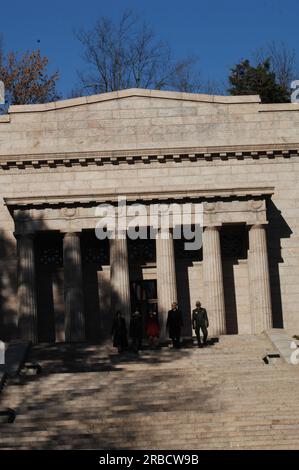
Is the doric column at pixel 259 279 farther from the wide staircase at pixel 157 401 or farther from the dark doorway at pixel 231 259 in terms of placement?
the wide staircase at pixel 157 401

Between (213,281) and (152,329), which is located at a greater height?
(213,281)

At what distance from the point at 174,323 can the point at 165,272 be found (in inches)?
156

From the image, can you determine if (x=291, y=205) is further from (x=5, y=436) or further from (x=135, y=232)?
(x=5, y=436)

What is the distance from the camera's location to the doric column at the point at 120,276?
3891cm

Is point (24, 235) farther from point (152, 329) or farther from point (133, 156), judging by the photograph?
point (152, 329)

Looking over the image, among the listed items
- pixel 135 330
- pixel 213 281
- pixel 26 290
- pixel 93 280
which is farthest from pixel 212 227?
pixel 26 290

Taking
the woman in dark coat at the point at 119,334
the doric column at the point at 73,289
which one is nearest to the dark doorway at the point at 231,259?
the doric column at the point at 73,289

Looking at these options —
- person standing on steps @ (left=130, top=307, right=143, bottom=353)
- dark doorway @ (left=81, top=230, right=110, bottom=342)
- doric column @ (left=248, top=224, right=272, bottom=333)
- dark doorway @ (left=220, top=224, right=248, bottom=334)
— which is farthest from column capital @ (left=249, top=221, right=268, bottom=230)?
person standing on steps @ (left=130, top=307, right=143, bottom=353)

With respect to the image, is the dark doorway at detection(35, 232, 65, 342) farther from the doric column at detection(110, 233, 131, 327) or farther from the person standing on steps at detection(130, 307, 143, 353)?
the person standing on steps at detection(130, 307, 143, 353)

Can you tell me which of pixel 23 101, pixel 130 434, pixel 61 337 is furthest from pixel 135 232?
pixel 23 101

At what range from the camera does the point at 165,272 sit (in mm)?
39250

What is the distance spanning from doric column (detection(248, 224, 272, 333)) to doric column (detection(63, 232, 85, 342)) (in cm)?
682

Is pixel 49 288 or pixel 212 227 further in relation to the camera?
pixel 49 288

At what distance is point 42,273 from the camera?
40969 millimetres
